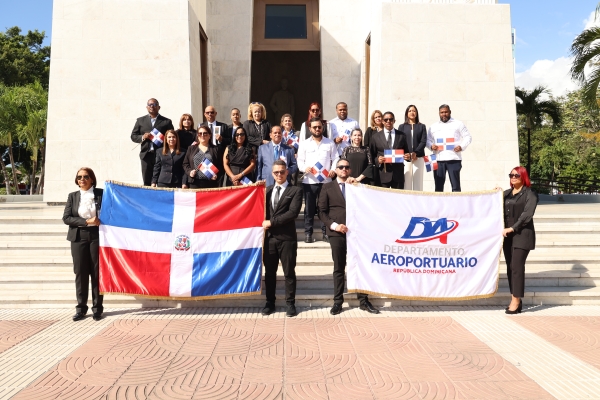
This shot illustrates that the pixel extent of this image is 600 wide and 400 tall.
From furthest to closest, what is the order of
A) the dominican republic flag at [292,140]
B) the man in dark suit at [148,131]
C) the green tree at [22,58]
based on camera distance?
the green tree at [22,58]
the dominican republic flag at [292,140]
the man in dark suit at [148,131]

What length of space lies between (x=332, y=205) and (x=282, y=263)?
1.04 meters

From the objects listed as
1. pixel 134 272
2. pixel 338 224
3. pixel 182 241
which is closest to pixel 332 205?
pixel 338 224

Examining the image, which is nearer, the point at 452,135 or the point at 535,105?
the point at 452,135

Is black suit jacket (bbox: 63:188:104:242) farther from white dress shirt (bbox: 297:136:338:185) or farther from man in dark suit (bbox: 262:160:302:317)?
white dress shirt (bbox: 297:136:338:185)

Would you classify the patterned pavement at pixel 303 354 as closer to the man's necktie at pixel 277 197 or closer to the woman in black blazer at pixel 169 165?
the man's necktie at pixel 277 197

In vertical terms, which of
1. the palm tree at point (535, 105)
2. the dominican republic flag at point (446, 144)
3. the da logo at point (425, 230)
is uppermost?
the palm tree at point (535, 105)

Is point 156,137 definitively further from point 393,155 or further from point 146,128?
point 393,155

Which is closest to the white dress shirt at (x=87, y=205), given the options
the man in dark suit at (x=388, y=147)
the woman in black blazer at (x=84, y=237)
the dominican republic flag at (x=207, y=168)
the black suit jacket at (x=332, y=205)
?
the woman in black blazer at (x=84, y=237)

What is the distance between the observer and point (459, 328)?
582 cm

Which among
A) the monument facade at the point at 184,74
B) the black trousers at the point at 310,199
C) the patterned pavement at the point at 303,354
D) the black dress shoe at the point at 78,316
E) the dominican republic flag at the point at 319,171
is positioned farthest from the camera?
the monument facade at the point at 184,74

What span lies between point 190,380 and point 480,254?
434 centimetres

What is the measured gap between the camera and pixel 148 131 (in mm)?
8781

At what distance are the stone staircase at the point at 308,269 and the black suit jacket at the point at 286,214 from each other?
3.38 feet

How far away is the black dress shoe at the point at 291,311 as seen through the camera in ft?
20.8
